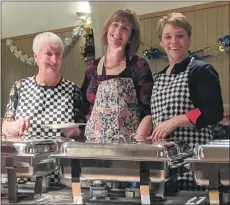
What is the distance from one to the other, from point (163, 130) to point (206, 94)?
0.13 meters

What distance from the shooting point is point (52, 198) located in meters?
1.07

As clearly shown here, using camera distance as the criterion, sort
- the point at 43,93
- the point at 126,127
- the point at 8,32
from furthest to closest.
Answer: the point at 8,32
the point at 43,93
the point at 126,127

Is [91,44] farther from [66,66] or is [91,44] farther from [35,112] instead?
[35,112]

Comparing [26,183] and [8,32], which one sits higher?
[8,32]

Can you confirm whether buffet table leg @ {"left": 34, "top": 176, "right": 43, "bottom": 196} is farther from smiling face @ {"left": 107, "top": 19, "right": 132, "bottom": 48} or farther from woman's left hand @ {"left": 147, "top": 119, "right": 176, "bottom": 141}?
smiling face @ {"left": 107, "top": 19, "right": 132, "bottom": 48}

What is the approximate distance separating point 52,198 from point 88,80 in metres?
0.34

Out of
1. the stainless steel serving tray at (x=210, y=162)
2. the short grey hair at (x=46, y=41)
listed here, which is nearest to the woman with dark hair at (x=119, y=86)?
the short grey hair at (x=46, y=41)

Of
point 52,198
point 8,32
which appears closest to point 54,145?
point 52,198

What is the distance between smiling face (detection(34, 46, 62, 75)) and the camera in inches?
50.3

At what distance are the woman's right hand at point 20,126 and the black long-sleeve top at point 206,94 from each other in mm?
459


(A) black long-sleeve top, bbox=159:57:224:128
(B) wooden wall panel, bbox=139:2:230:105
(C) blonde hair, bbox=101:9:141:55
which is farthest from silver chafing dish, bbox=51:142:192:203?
(C) blonde hair, bbox=101:9:141:55

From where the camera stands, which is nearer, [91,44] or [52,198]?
[52,198]

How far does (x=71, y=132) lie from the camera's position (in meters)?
1.24

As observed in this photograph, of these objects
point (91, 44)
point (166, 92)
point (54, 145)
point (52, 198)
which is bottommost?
point (52, 198)
